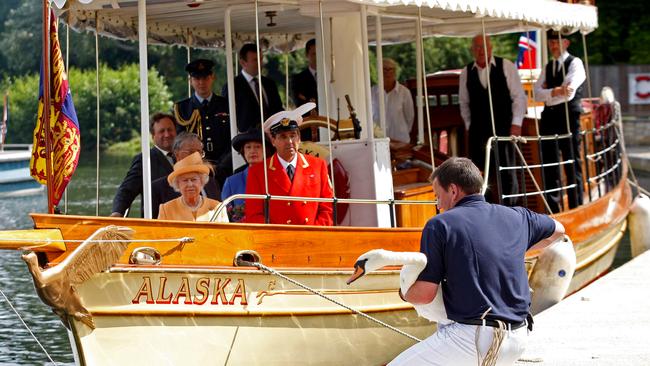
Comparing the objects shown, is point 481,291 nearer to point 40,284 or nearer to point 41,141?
Answer: point 40,284

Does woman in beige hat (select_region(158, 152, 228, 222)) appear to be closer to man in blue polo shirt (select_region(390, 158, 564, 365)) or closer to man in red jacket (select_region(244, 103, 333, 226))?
man in red jacket (select_region(244, 103, 333, 226))

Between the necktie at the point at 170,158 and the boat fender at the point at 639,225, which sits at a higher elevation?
the necktie at the point at 170,158

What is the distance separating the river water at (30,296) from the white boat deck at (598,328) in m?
4.70

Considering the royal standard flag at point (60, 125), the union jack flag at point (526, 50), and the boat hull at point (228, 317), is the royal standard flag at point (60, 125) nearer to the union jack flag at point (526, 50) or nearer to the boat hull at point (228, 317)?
the boat hull at point (228, 317)

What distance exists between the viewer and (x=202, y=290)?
763cm

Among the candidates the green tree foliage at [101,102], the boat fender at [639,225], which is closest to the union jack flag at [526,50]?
the boat fender at [639,225]

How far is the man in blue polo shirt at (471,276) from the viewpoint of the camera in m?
5.48

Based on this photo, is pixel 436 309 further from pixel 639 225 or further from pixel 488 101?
pixel 639 225

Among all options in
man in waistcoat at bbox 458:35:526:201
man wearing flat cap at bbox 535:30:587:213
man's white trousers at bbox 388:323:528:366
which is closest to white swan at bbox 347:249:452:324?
man's white trousers at bbox 388:323:528:366

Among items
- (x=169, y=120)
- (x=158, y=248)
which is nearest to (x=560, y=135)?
(x=169, y=120)

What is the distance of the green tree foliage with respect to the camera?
130ft

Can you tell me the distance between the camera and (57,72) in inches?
298

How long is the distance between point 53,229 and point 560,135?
→ 578cm

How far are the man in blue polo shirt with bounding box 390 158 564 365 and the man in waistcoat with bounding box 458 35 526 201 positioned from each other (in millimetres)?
5788
